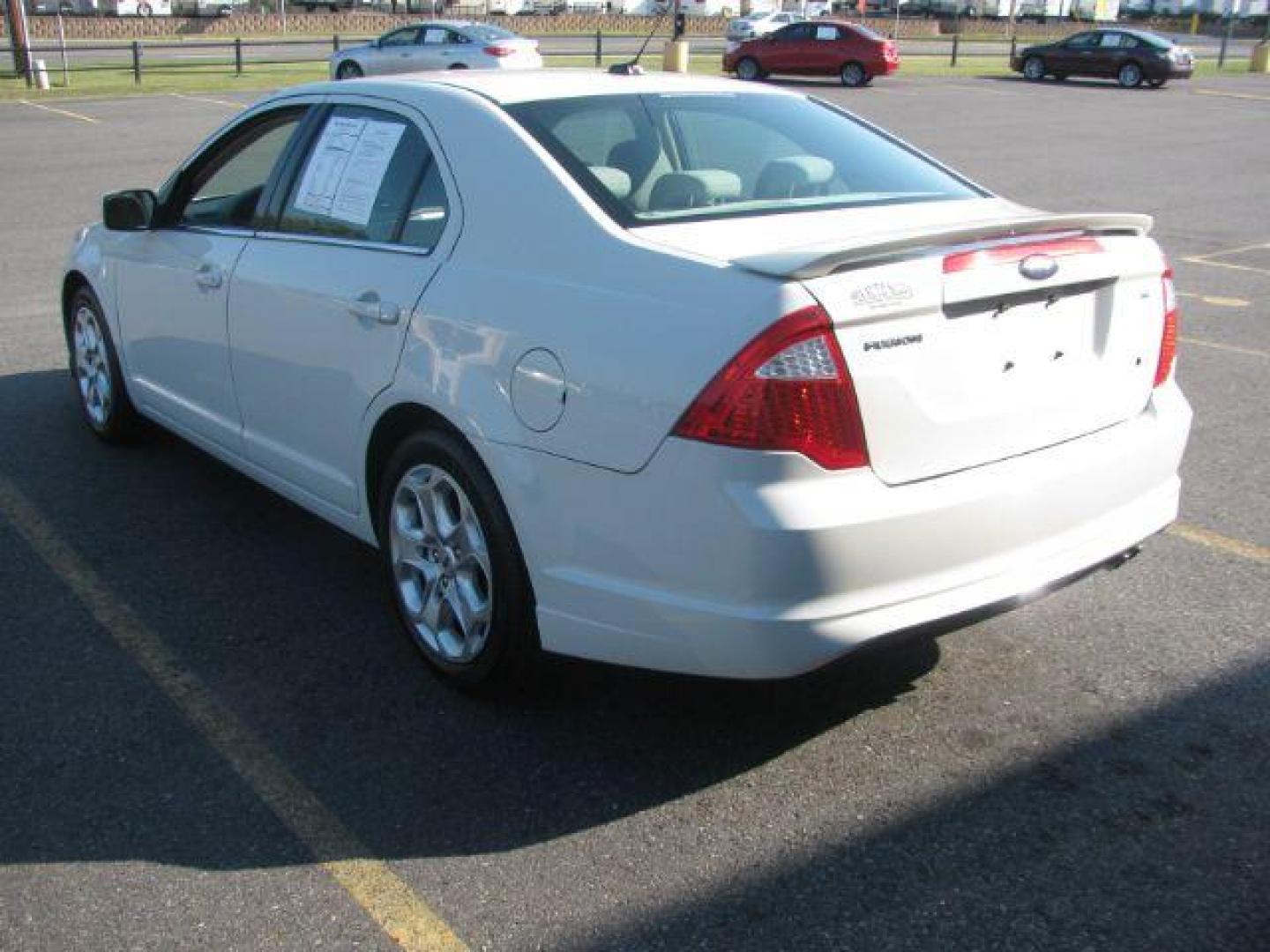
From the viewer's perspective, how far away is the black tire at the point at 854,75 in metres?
33.1

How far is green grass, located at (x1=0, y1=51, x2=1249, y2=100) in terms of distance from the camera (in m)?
26.9

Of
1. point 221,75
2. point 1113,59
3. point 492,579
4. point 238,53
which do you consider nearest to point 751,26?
point 1113,59

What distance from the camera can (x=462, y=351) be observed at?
140 inches

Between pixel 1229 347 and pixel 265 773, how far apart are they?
21.9 feet

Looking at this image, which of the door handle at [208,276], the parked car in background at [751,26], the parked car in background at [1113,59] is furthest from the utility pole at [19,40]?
the door handle at [208,276]

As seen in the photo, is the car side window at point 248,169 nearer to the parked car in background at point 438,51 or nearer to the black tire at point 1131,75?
the parked car in background at point 438,51

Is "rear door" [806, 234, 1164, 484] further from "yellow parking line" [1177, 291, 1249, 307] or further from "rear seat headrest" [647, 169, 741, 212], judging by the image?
"yellow parking line" [1177, 291, 1249, 307]

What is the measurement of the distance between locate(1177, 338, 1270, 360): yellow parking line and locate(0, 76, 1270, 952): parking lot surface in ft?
9.28

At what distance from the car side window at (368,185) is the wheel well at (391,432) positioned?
19.3 inches

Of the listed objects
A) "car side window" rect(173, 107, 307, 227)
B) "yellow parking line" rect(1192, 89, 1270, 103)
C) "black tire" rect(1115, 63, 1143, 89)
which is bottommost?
"yellow parking line" rect(1192, 89, 1270, 103)

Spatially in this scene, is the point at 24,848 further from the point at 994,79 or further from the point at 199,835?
the point at 994,79

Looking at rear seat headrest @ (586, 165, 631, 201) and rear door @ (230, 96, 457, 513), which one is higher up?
rear seat headrest @ (586, 165, 631, 201)

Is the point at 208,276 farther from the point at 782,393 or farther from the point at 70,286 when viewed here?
the point at 782,393

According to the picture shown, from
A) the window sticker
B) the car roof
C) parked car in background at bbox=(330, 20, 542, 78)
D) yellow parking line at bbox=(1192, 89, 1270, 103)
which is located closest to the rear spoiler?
the car roof
